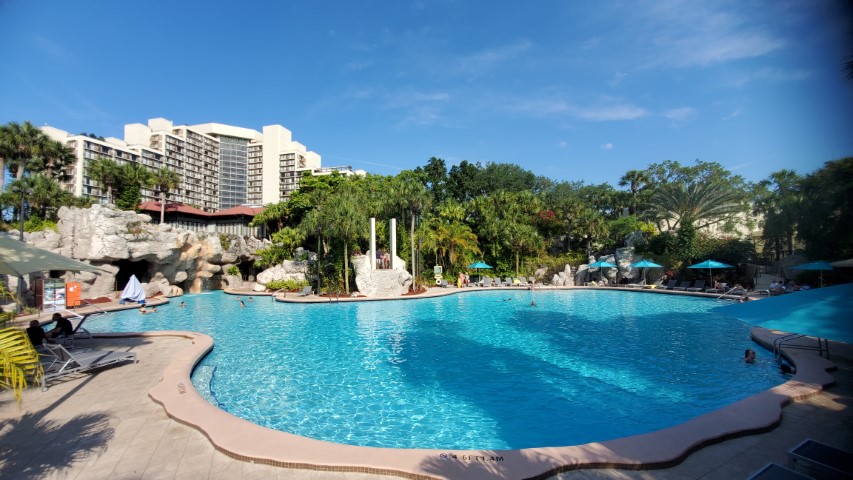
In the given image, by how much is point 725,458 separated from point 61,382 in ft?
35.2

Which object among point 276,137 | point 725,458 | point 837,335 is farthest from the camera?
point 276,137

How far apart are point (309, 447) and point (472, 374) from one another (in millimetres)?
4952

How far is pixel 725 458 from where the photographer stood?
4309 millimetres

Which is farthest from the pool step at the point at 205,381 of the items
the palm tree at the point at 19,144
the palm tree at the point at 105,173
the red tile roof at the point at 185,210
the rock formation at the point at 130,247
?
the red tile roof at the point at 185,210

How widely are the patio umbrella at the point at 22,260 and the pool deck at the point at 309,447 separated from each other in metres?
2.15

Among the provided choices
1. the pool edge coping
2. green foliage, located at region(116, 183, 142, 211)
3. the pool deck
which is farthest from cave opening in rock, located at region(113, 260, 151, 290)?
the pool edge coping

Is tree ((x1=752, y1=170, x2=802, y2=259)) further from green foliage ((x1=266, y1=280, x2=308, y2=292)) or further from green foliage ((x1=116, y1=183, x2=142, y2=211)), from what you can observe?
green foliage ((x1=116, y1=183, x2=142, y2=211))

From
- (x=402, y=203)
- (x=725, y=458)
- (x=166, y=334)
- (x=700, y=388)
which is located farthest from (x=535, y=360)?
(x=402, y=203)

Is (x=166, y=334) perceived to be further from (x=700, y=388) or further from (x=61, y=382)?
(x=700, y=388)

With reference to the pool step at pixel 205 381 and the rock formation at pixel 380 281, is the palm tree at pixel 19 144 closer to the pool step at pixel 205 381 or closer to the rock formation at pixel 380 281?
the rock formation at pixel 380 281

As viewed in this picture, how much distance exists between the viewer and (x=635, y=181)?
4459 centimetres

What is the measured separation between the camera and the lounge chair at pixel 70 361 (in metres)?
7.25

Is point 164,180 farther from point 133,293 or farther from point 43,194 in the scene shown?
point 133,293

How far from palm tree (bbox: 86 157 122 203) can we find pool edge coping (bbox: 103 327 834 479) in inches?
1477
